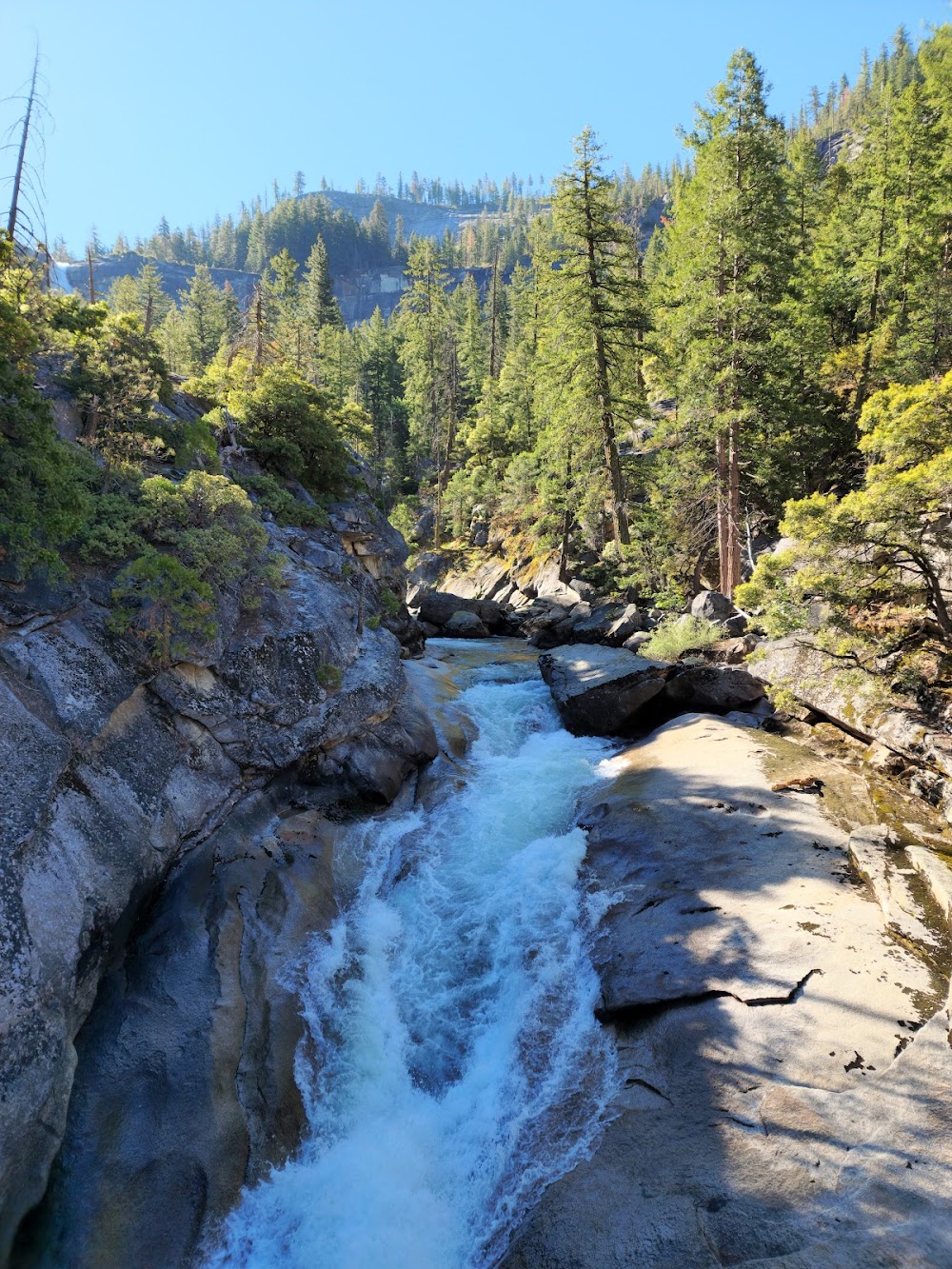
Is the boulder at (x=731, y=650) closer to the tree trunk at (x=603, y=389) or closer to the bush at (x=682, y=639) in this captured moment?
the bush at (x=682, y=639)

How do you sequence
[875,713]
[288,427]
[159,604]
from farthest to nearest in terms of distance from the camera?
1. [288,427]
2. [875,713]
3. [159,604]

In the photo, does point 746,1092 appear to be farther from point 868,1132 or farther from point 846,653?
point 846,653

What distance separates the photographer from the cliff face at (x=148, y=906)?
6078 mm

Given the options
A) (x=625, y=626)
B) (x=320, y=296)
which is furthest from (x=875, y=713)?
(x=320, y=296)

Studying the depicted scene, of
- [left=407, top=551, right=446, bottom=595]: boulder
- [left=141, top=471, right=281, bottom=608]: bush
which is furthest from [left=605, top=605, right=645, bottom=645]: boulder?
[left=407, top=551, right=446, bottom=595]: boulder

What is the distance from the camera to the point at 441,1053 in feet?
27.3

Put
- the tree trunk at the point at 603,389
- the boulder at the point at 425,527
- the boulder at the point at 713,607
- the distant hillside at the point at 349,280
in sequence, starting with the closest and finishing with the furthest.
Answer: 1. the boulder at the point at 713,607
2. the tree trunk at the point at 603,389
3. the boulder at the point at 425,527
4. the distant hillside at the point at 349,280

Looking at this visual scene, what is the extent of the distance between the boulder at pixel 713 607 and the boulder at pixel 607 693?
2.51 metres

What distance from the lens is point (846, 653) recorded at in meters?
11.7

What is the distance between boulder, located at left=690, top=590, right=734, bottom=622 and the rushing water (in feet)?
30.2

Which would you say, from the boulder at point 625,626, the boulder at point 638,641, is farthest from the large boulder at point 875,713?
the boulder at point 625,626

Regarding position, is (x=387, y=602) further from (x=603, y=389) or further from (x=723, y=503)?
(x=603, y=389)

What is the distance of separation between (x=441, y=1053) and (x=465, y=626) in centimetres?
2132

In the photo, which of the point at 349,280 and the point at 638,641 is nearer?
the point at 638,641
